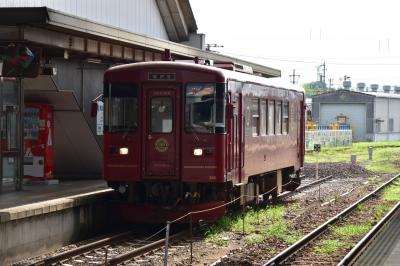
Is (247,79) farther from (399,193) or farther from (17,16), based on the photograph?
(399,193)

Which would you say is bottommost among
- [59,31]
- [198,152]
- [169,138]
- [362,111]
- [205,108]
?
[198,152]

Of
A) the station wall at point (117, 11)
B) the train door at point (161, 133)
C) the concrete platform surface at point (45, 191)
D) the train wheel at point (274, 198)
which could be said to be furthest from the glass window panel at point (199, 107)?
the train wheel at point (274, 198)

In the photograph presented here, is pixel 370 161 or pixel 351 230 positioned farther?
pixel 370 161

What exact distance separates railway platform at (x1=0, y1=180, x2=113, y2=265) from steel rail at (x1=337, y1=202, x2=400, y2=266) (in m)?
4.73

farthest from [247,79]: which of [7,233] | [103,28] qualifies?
[7,233]

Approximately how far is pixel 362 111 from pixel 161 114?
6403cm

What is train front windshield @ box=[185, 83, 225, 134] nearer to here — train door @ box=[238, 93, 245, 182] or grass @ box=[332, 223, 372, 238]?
train door @ box=[238, 93, 245, 182]

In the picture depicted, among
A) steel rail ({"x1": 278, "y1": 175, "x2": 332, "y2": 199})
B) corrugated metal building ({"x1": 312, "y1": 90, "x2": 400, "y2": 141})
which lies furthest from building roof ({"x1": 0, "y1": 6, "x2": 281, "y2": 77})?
corrugated metal building ({"x1": 312, "y1": 90, "x2": 400, "y2": 141})

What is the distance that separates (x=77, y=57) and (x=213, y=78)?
17.0ft

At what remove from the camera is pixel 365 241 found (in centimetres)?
1375

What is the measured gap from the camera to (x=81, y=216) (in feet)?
47.4

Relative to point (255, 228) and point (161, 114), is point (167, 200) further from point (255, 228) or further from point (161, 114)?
point (255, 228)

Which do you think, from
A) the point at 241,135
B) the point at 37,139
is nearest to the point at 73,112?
the point at 37,139

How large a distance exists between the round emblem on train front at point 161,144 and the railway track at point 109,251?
1571mm
